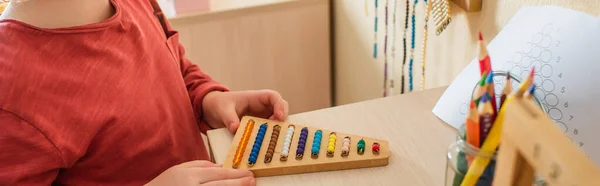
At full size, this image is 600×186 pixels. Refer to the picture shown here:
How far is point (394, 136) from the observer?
0.61m

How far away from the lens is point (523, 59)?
1.90ft

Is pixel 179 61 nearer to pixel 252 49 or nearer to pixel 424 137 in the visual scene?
pixel 424 137

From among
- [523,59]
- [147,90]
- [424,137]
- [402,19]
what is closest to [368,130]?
[424,137]

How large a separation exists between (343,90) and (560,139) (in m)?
1.22

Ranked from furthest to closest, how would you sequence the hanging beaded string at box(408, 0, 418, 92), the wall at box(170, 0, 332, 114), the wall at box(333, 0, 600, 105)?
1. the wall at box(170, 0, 332, 114)
2. the hanging beaded string at box(408, 0, 418, 92)
3. the wall at box(333, 0, 600, 105)

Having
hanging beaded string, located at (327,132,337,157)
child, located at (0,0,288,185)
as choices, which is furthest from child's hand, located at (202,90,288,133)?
hanging beaded string, located at (327,132,337,157)

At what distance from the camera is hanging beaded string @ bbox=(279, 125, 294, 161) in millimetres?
565

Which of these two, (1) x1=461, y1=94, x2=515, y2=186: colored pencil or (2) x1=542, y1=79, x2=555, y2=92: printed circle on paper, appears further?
(2) x1=542, y1=79, x2=555, y2=92: printed circle on paper

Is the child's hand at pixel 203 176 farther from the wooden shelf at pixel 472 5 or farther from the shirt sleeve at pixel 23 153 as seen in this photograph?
the wooden shelf at pixel 472 5

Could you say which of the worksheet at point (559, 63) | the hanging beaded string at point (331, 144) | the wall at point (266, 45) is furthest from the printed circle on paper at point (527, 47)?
the wall at point (266, 45)

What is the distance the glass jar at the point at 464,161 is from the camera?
376 millimetres

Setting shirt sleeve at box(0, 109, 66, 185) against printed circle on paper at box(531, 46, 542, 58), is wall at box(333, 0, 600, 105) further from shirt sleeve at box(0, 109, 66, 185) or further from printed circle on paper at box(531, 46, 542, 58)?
shirt sleeve at box(0, 109, 66, 185)

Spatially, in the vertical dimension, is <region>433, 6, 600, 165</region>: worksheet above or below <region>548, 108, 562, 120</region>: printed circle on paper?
above

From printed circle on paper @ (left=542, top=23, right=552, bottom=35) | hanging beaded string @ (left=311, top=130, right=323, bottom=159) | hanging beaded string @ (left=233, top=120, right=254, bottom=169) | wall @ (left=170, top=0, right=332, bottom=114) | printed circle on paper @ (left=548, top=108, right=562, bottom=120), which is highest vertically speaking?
printed circle on paper @ (left=542, top=23, right=552, bottom=35)
